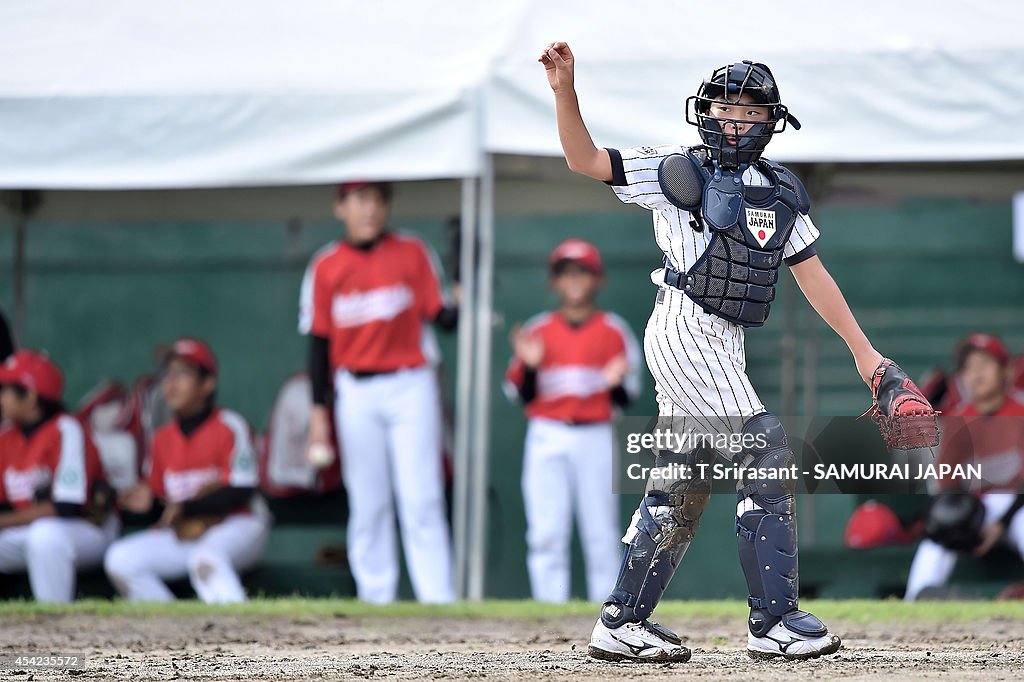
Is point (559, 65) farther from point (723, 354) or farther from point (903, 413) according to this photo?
point (903, 413)

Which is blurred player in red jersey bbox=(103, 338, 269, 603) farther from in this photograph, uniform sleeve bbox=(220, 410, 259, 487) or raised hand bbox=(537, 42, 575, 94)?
raised hand bbox=(537, 42, 575, 94)

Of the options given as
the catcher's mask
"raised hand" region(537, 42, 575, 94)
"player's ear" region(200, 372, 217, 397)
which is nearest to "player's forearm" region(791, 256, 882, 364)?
the catcher's mask

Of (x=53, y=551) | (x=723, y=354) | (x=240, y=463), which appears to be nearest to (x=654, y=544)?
(x=723, y=354)

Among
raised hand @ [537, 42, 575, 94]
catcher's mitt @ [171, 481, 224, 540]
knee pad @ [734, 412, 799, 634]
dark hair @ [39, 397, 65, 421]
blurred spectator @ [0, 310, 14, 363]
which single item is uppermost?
raised hand @ [537, 42, 575, 94]

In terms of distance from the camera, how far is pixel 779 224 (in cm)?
375

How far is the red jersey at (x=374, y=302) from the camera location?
20.8ft

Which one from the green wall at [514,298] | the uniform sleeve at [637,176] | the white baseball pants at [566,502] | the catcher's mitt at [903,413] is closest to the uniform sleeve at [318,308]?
the white baseball pants at [566,502]

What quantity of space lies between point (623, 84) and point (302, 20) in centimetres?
149

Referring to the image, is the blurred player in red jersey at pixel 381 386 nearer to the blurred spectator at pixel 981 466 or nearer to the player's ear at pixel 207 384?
the player's ear at pixel 207 384

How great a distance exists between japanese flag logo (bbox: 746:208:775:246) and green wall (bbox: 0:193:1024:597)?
384 centimetres

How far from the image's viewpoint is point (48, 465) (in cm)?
663

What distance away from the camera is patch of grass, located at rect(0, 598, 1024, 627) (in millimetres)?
5129

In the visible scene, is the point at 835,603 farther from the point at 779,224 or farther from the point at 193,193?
the point at 193,193

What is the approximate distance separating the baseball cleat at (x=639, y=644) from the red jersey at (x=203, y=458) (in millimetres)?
3168
